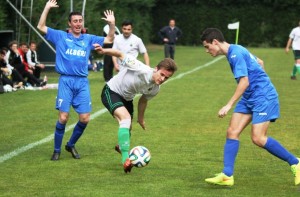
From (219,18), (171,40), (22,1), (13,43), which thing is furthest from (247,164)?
(219,18)

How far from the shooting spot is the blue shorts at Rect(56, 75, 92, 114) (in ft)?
34.6

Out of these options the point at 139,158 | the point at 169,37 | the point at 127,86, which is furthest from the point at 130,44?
the point at 169,37

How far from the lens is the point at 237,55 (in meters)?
8.49

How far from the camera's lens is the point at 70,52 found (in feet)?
35.0

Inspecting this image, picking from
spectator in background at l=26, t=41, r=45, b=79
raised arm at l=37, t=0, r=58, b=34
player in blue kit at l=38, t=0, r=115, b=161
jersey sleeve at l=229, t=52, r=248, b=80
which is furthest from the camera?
spectator in background at l=26, t=41, r=45, b=79

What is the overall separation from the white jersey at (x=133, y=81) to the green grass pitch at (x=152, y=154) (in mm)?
1031

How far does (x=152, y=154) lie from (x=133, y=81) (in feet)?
6.02

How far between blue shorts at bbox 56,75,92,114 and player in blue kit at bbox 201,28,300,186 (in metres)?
2.63

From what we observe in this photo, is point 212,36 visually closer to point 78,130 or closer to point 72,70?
point 72,70

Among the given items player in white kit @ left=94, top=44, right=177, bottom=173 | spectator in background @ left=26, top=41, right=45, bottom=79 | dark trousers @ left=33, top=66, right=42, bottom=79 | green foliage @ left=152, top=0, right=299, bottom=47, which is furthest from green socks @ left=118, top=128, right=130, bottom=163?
green foliage @ left=152, top=0, right=299, bottom=47

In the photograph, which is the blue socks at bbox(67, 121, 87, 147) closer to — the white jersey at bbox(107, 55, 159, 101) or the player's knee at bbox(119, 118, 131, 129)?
the white jersey at bbox(107, 55, 159, 101)

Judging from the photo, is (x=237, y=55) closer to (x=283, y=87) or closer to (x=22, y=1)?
(x=283, y=87)

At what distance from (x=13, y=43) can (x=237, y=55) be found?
45.6 ft

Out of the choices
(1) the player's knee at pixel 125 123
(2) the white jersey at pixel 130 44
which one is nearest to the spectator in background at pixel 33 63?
(2) the white jersey at pixel 130 44
